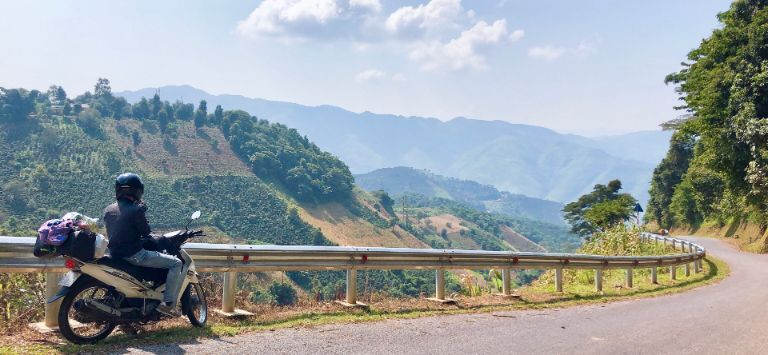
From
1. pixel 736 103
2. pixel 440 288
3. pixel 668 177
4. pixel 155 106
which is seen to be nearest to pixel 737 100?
pixel 736 103

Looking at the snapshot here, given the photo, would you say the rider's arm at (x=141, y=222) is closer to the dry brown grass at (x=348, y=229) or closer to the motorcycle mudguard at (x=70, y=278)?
the motorcycle mudguard at (x=70, y=278)

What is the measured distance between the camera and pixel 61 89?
18838 centimetres

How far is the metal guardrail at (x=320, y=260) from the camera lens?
6.41m

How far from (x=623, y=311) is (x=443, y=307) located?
3.56 m

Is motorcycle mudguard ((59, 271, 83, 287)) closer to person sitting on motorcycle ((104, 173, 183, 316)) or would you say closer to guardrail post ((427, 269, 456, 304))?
person sitting on motorcycle ((104, 173, 183, 316))

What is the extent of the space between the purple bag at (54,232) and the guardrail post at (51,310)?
92 centimetres

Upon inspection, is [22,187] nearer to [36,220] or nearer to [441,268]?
[36,220]

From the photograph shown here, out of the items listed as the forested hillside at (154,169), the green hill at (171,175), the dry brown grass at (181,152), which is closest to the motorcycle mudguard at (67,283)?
the green hill at (171,175)

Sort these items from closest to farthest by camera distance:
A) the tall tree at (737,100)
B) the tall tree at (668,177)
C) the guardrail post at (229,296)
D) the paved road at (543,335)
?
the paved road at (543,335), the guardrail post at (229,296), the tall tree at (737,100), the tall tree at (668,177)

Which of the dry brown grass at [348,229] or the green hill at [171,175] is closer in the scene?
the green hill at [171,175]

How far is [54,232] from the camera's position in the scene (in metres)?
5.87

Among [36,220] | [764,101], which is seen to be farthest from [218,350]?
[36,220]

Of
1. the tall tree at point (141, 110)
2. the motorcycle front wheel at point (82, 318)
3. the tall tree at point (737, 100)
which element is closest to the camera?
the motorcycle front wheel at point (82, 318)

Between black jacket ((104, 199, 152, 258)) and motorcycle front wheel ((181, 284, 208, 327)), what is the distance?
1.04 metres
